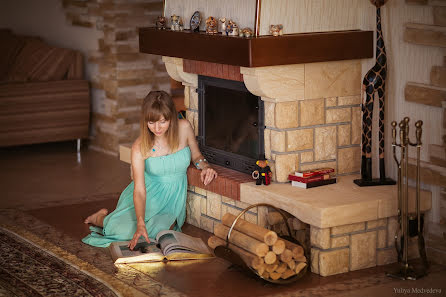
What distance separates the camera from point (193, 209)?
5062 millimetres

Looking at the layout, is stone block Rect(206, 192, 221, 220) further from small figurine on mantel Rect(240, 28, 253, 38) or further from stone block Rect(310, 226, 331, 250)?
small figurine on mantel Rect(240, 28, 253, 38)

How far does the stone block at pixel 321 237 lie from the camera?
13.0 feet

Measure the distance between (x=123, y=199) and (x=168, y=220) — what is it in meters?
0.40

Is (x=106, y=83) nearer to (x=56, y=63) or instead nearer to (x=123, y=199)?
(x=56, y=63)

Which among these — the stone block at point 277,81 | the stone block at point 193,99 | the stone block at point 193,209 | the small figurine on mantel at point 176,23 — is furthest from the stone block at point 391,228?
the small figurine on mantel at point 176,23

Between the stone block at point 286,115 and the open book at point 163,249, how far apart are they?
0.84 meters

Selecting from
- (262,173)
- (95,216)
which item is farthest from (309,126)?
(95,216)

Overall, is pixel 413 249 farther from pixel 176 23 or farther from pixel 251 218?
pixel 176 23

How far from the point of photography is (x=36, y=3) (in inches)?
329

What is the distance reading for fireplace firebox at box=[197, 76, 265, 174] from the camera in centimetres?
466

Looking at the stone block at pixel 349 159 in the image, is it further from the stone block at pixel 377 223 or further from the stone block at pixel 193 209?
the stone block at pixel 193 209

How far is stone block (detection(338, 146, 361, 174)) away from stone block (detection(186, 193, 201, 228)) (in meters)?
0.97

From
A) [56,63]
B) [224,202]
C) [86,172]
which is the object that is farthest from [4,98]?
[224,202]

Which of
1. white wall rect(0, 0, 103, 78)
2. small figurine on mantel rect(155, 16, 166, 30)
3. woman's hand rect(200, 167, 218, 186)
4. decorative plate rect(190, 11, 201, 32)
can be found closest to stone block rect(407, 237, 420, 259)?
woman's hand rect(200, 167, 218, 186)
